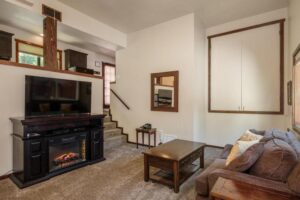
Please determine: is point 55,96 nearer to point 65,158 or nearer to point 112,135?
point 65,158

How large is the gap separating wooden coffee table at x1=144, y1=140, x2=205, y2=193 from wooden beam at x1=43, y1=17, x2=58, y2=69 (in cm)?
277

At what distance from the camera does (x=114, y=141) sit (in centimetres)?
479

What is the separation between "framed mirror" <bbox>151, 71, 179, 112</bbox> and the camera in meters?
4.39

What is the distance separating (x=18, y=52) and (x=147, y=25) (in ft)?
12.0

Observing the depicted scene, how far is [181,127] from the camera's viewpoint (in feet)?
14.1

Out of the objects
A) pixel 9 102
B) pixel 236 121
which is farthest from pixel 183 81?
pixel 9 102

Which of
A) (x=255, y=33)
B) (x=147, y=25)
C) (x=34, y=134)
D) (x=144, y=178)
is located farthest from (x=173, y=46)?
(x=34, y=134)

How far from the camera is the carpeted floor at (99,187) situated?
2.31 metres

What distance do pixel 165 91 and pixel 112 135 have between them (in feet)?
6.50

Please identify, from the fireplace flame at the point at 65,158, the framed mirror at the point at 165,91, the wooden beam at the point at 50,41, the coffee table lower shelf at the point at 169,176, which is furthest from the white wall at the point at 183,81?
the wooden beam at the point at 50,41

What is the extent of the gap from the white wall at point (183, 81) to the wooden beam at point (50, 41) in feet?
7.20

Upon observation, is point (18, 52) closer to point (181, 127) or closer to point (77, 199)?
point (77, 199)

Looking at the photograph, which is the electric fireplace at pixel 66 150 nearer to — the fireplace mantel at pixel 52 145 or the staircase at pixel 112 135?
the fireplace mantel at pixel 52 145

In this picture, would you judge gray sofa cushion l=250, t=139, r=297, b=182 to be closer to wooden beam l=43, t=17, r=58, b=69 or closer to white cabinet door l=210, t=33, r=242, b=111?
white cabinet door l=210, t=33, r=242, b=111
